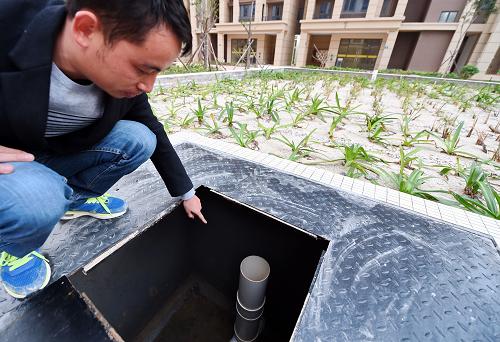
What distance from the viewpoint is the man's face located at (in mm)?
568

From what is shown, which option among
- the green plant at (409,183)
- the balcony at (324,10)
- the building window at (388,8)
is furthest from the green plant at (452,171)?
the balcony at (324,10)

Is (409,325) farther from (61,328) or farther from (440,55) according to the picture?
(440,55)

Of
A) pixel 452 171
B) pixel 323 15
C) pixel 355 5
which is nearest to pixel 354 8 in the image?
pixel 355 5

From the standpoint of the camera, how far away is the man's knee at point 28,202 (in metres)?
0.61

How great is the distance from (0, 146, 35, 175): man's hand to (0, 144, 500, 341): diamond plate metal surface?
38cm

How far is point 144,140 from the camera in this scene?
39.0 inches

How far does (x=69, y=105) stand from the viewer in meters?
0.73

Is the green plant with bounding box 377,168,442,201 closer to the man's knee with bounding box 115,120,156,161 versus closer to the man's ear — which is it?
the man's knee with bounding box 115,120,156,161

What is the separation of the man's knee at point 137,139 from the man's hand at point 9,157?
0.34 m

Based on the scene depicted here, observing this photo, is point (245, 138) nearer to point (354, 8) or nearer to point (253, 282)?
point (253, 282)

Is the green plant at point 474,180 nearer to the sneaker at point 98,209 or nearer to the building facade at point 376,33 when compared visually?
the sneaker at point 98,209

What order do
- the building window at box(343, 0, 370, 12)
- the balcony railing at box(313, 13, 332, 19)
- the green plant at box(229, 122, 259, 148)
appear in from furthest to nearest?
the balcony railing at box(313, 13, 332, 19) → the building window at box(343, 0, 370, 12) → the green plant at box(229, 122, 259, 148)

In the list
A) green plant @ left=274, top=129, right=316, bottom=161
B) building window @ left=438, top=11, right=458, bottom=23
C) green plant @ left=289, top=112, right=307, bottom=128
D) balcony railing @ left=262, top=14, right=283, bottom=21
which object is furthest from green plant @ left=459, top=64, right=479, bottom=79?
green plant @ left=274, top=129, right=316, bottom=161

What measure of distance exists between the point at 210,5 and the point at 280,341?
26.6ft
